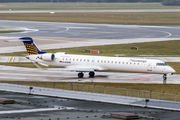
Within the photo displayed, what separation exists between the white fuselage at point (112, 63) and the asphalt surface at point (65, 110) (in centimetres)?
2373

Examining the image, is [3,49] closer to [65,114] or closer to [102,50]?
[102,50]

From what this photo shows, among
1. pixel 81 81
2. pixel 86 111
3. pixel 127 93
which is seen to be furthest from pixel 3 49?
pixel 86 111

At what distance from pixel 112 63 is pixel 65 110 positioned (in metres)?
29.6

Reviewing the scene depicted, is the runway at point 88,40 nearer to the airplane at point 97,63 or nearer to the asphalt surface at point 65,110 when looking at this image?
the airplane at point 97,63

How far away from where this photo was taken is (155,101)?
43094 millimetres

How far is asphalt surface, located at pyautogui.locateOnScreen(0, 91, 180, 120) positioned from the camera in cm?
3441

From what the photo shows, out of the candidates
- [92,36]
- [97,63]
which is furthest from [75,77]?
[92,36]

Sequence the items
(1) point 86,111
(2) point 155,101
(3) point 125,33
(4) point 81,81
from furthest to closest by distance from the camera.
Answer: (3) point 125,33
(4) point 81,81
(2) point 155,101
(1) point 86,111

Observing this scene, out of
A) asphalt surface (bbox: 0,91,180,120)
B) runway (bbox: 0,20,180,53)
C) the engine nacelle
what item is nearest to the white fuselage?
the engine nacelle

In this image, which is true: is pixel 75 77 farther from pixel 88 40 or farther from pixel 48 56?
pixel 88 40

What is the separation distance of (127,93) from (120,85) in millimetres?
11908

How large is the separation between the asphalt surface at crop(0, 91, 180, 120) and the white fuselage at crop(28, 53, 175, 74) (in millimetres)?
23726

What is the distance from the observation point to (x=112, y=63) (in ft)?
217

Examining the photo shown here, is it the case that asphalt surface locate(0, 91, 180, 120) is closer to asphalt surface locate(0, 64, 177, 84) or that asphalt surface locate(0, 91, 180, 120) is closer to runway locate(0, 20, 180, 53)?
asphalt surface locate(0, 64, 177, 84)
